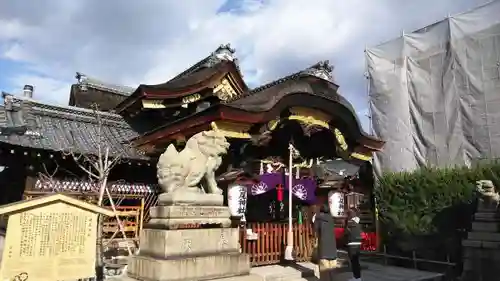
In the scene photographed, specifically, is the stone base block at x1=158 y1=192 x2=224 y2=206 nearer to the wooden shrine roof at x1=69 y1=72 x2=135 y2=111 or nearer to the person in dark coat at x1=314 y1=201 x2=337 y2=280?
the person in dark coat at x1=314 y1=201 x2=337 y2=280

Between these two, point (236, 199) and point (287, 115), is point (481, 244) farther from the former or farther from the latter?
point (236, 199)

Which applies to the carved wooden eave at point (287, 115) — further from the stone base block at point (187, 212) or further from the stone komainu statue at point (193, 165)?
the stone base block at point (187, 212)

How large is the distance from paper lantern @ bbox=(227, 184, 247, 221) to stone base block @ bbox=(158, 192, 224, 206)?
3468mm

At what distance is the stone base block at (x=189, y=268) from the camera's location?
6363 millimetres

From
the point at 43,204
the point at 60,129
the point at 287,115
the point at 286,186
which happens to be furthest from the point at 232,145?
the point at 43,204

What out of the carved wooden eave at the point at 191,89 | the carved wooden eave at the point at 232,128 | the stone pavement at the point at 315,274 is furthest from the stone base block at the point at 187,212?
the carved wooden eave at the point at 191,89

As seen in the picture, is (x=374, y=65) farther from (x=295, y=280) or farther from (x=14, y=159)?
(x=14, y=159)

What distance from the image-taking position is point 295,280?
870 cm

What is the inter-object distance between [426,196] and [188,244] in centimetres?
1010

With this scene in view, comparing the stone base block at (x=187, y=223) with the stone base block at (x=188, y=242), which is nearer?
the stone base block at (x=188, y=242)

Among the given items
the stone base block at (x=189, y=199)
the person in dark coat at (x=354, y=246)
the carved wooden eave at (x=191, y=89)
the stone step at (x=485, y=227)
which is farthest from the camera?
the carved wooden eave at (x=191, y=89)

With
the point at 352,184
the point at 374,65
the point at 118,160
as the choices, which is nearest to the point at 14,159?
the point at 118,160

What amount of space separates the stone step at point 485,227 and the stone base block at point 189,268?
24.4 ft

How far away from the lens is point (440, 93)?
1609 cm
